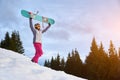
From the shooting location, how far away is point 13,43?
268ft

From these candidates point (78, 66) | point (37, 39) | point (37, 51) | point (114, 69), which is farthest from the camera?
point (78, 66)

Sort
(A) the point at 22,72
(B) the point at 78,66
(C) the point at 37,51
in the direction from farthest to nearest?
1. (B) the point at 78,66
2. (C) the point at 37,51
3. (A) the point at 22,72

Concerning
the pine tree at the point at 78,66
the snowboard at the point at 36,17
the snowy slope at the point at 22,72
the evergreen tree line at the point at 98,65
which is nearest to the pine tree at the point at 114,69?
the evergreen tree line at the point at 98,65

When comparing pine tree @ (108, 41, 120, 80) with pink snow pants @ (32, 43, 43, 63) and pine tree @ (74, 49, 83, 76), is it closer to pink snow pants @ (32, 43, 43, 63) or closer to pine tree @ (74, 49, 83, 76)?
pine tree @ (74, 49, 83, 76)

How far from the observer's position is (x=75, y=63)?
80250 millimetres

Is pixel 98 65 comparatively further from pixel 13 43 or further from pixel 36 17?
pixel 36 17

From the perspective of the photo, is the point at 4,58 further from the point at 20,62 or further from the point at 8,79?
the point at 8,79

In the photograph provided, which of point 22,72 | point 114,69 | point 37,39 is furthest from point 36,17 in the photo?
point 114,69

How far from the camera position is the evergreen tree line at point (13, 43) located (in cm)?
8088

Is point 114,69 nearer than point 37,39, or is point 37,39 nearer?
point 37,39

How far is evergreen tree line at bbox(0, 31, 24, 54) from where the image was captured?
80875 mm

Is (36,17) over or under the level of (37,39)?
over

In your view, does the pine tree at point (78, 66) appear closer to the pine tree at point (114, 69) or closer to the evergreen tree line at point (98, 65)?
the evergreen tree line at point (98, 65)

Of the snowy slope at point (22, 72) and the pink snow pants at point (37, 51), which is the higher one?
the pink snow pants at point (37, 51)
